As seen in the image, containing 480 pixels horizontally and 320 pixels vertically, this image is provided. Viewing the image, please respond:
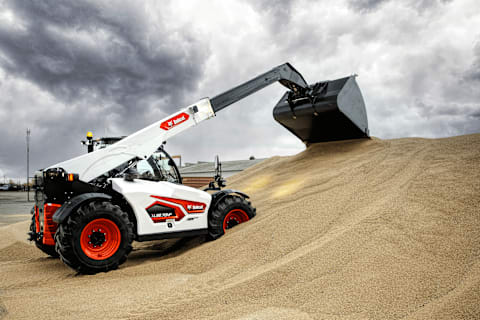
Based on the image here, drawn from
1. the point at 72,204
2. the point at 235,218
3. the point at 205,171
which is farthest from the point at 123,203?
the point at 205,171

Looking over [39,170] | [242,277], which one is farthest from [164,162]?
[242,277]

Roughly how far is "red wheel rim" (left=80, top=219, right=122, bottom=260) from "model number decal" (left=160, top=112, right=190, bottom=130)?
191 cm

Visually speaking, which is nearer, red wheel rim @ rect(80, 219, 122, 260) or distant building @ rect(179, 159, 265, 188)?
red wheel rim @ rect(80, 219, 122, 260)

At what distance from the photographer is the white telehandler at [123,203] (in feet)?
14.4

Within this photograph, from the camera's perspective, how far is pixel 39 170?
17.1ft

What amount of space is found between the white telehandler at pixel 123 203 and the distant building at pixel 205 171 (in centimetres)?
1105

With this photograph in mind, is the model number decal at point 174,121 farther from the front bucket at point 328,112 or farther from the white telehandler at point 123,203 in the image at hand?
the front bucket at point 328,112

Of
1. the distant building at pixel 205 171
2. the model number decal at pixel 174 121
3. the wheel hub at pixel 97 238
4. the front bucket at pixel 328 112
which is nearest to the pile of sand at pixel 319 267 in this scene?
the wheel hub at pixel 97 238

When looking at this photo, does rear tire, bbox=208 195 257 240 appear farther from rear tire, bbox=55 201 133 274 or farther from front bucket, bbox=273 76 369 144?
front bucket, bbox=273 76 369 144

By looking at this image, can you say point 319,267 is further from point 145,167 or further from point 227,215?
point 145,167

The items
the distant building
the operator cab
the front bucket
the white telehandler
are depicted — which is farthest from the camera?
the distant building

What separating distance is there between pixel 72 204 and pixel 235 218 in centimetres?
253

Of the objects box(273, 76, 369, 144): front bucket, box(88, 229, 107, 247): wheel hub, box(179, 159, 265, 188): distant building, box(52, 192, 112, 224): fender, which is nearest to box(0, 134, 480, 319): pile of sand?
box(88, 229, 107, 247): wheel hub

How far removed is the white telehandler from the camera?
438 centimetres
